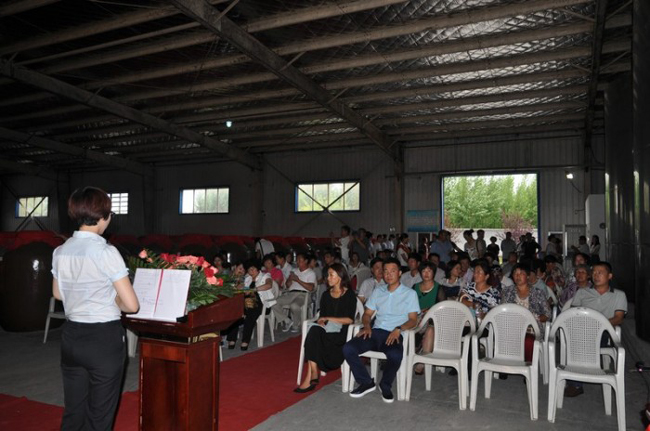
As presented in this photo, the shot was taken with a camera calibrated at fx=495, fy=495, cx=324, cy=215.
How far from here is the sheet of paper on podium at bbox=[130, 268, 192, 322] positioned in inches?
94.3

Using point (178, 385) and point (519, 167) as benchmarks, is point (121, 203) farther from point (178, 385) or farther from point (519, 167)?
point (178, 385)

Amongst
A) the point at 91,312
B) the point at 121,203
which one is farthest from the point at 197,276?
the point at 121,203

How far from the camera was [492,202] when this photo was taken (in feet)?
107

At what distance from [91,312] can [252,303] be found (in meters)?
3.55

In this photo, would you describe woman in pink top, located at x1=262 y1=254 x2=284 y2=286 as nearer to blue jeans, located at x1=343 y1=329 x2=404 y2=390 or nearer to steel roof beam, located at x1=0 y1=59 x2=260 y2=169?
blue jeans, located at x1=343 y1=329 x2=404 y2=390

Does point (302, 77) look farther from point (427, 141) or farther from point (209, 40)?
point (427, 141)

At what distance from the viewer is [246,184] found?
1805cm

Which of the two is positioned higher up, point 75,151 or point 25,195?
point 75,151

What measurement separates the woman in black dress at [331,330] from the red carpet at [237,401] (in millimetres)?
219

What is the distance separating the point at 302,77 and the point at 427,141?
6385 mm

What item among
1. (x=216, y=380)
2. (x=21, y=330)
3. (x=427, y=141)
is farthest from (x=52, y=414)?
(x=427, y=141)

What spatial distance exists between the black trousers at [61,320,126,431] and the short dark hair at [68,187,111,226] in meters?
0.46

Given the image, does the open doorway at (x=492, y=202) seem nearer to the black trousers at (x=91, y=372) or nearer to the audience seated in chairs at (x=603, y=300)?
the audience seated in chairs at (x=603, y=300)

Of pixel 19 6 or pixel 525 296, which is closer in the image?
pixel 525 296
